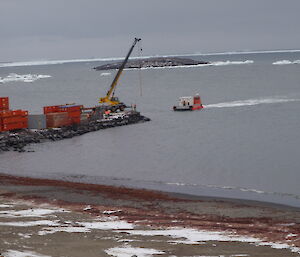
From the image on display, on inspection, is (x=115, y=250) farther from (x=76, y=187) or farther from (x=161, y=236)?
(x=76, y=187)

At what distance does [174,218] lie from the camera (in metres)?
17.8

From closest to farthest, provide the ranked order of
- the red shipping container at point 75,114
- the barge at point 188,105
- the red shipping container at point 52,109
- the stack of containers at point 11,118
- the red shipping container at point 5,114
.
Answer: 1. the red shipping container at point 5,114
2. the stack of containers at point 11,118
3. the red shipping container at point 75,114
4. the red shipping container at point 52,109
5. the barge at point 188,105

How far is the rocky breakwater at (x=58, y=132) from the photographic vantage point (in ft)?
127

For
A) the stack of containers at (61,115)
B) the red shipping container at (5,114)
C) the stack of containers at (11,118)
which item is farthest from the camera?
the stack of containers at (61,115)

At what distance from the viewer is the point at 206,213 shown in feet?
61.7

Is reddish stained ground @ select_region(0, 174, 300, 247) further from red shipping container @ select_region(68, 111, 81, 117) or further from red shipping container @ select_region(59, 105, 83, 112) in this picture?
red shipping container @ select_region(68, 111, 81, 117)

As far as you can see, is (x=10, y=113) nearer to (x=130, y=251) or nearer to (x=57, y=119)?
(x=57, y=119)

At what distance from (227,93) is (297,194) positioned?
61465 mm

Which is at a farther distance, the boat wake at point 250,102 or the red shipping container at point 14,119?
the boat wake at point 250,102

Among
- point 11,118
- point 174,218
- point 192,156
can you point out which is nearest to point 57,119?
point 11,118

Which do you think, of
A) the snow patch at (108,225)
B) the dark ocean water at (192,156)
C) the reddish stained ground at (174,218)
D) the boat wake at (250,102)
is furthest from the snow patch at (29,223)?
the boat wake at (250,102)

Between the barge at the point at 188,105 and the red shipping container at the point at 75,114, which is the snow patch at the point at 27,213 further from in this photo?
the barge at the point at 188,105

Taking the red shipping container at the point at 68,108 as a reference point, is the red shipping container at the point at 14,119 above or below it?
below

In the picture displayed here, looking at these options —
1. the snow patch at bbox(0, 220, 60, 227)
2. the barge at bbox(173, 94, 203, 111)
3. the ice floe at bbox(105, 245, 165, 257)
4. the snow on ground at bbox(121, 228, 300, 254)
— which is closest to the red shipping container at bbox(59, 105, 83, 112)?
the barge at bbox(173, 94, 203, 111)
